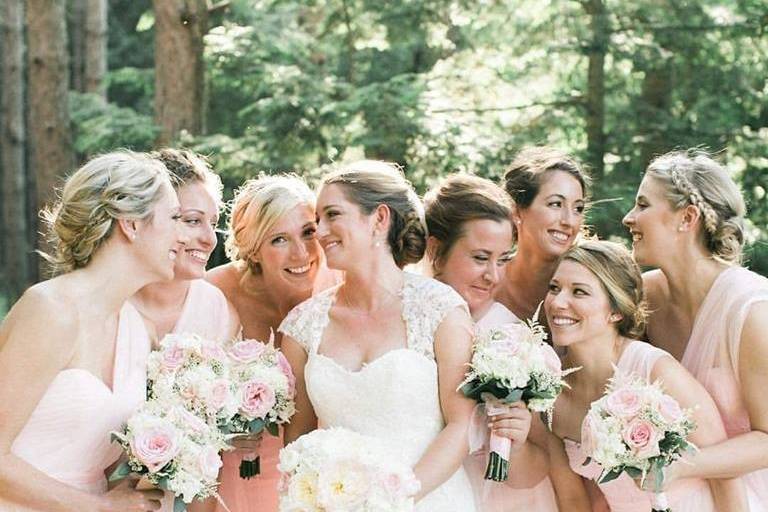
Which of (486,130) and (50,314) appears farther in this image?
(486,130)

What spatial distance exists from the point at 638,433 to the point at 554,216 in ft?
5.05

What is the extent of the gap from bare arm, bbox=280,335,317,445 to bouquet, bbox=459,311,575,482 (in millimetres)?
756

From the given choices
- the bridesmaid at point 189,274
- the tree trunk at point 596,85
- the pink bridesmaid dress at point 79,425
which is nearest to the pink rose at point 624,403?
the bridesmaid at point 189,274

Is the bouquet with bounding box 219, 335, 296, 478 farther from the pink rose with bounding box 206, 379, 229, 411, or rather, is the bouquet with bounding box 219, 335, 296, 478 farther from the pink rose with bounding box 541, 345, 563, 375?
the pink rose with bounding box 541, 345, 563, 375

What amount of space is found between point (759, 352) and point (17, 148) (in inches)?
640

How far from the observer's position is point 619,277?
4691 mm

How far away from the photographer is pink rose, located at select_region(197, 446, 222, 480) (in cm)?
406

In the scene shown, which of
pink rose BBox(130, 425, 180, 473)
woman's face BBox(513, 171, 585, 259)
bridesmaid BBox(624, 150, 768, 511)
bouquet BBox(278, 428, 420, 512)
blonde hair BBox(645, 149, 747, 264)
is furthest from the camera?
woman's face BBox(513, 171, 585, 259)

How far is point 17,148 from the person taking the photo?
1845cm

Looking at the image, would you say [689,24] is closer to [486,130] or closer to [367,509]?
[486,130]

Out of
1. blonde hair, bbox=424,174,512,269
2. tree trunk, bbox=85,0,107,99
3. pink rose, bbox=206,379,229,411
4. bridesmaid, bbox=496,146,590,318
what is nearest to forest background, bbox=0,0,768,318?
tree trunk, bbox=85,0,107,99

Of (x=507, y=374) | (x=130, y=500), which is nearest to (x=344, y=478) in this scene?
(x=507, y=374)

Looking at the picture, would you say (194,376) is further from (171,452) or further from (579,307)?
(579,307)

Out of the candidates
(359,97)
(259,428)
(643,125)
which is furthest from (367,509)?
(643,125)
